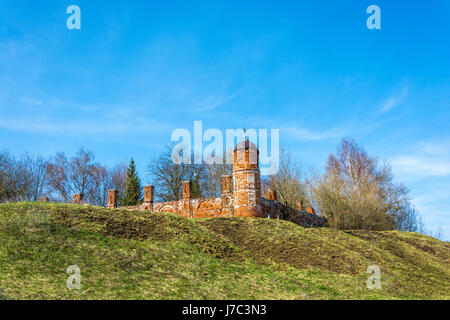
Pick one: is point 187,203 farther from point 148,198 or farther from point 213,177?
point 213,177

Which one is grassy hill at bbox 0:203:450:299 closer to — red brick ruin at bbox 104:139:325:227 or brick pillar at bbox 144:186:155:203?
red brick ruin at bbox 104:139:325:227

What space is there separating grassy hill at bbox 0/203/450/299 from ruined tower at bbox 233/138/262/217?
1.76m

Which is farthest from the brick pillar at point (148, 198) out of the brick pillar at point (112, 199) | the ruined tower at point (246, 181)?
the ruined tower at point (246, 181)

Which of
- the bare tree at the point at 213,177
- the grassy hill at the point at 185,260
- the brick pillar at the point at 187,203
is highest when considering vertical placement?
the bare tree at the point at 213,177

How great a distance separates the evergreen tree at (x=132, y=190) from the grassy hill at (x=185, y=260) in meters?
19.0

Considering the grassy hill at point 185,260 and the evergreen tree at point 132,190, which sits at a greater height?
the evergreen tree at point 132,190

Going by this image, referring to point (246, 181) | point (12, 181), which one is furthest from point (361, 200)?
point (12, 181)

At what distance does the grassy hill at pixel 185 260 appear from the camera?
7926mm

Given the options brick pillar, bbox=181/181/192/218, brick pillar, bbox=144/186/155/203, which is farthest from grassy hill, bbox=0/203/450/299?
brick pillar, bbox=144/186/155/203

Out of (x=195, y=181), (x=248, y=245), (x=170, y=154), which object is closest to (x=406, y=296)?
(x=248, y=245)

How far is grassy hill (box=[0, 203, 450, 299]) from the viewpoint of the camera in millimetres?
7926

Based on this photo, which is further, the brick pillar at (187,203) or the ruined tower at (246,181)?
the brick pillar at (187,203)

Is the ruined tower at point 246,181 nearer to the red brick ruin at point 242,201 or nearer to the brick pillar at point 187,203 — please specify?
the red brick ruin at point 242,201
